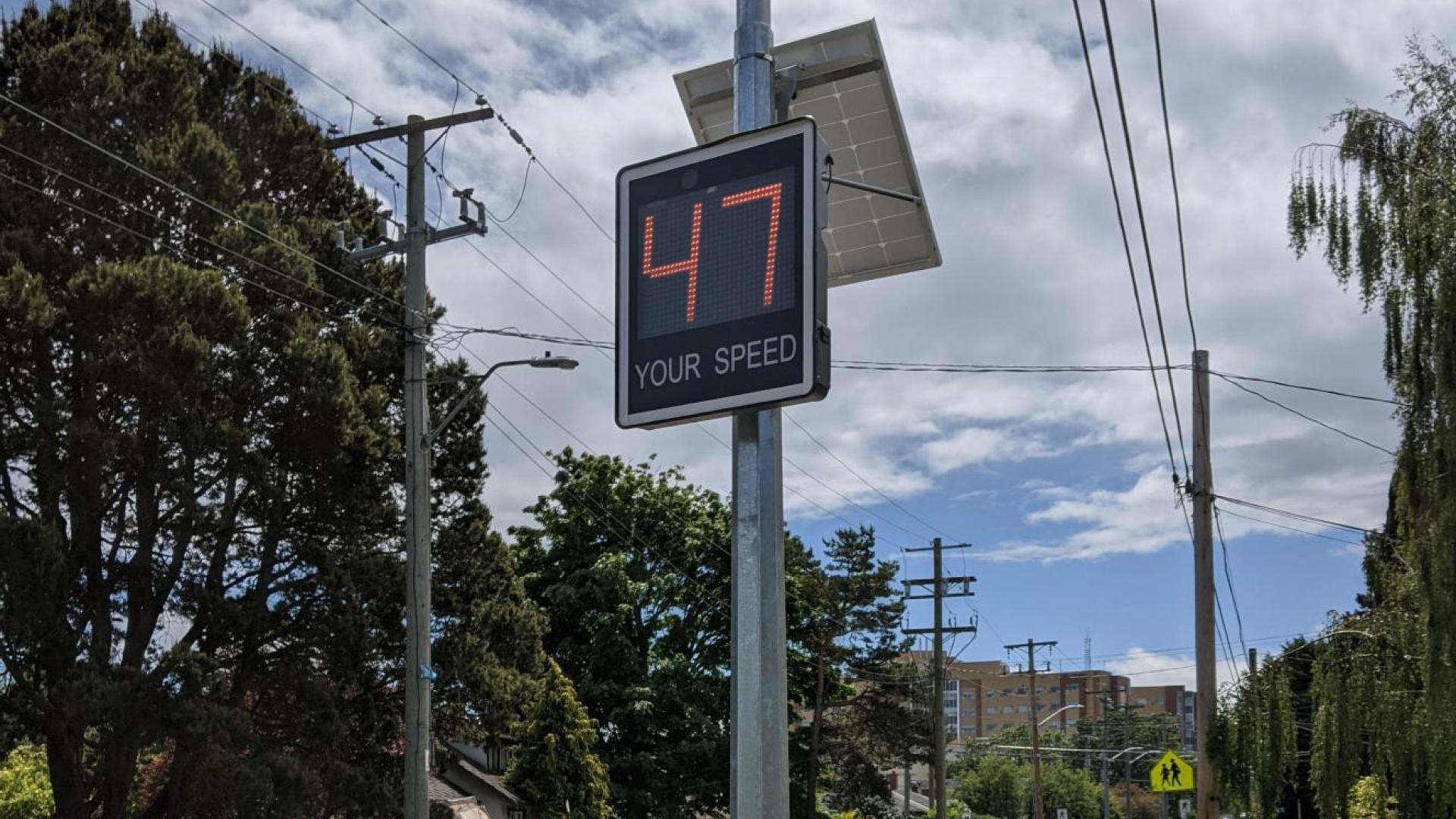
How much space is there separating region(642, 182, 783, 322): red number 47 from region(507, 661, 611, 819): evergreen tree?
30410 millimetres

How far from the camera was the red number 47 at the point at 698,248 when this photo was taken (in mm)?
5008

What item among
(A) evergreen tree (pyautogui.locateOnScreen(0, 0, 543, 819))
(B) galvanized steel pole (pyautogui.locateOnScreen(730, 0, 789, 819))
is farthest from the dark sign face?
(A) evergreen tree (pyautogui.locateOnScreen(0, 0, 543, 819))

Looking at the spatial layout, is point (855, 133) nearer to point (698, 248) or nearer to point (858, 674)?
point (698, 248)

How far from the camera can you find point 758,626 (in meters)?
4.84

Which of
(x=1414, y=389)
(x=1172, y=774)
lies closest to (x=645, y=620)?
(x=1172, y=774)

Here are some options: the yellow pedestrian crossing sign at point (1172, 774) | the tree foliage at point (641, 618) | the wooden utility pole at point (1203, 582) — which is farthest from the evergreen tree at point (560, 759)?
the wooden utility pole at point (1203, 582)

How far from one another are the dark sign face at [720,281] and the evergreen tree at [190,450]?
679 inches

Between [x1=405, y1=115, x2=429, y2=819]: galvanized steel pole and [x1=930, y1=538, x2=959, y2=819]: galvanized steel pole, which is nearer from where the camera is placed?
[x1=405, y1=115, x2=429, y2=819]: galvanized steel pole

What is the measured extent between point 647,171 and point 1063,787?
114 m

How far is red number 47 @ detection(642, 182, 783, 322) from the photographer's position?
501 centimetres

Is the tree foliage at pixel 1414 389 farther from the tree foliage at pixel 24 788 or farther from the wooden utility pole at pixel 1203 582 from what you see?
the tree foliage at pixel 24 788

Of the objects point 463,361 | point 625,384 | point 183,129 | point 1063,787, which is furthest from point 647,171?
point 1063,787

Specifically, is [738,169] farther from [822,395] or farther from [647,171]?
[822,395]

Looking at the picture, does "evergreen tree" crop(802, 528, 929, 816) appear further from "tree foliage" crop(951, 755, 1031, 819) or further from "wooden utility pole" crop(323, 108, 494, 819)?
"tree foliage" crop(951, 755, 1031, 819)
